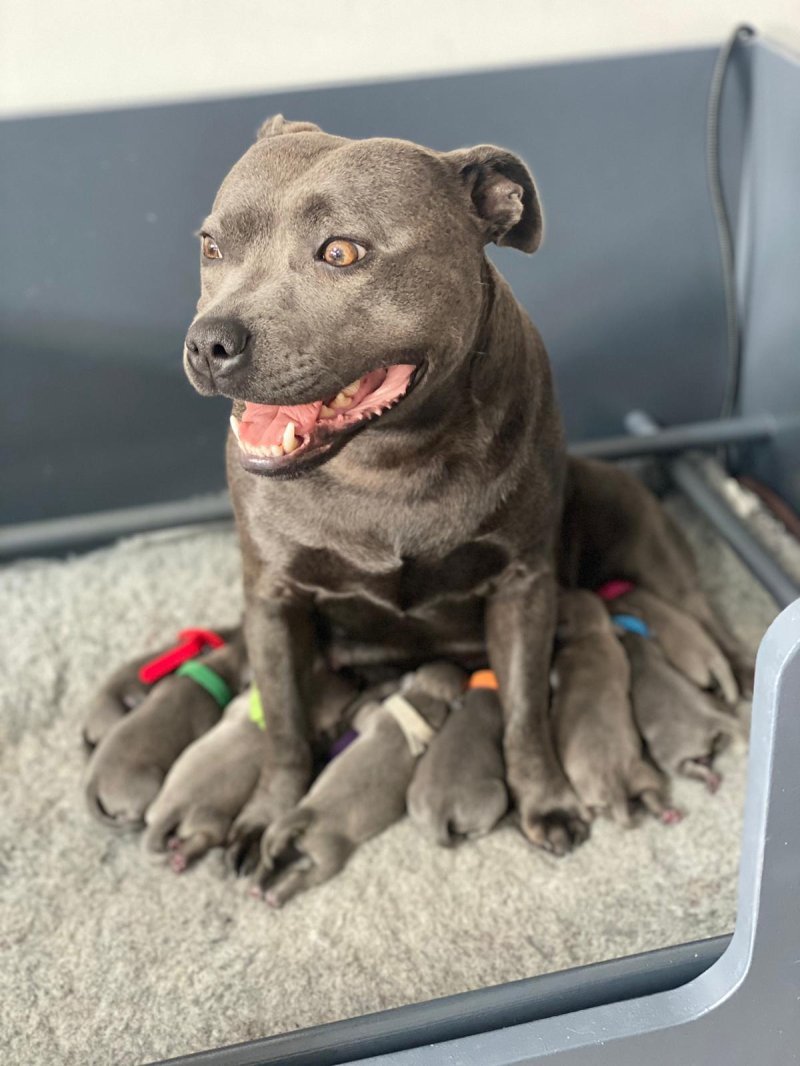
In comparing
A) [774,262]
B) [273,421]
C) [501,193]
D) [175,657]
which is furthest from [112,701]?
[774,262]

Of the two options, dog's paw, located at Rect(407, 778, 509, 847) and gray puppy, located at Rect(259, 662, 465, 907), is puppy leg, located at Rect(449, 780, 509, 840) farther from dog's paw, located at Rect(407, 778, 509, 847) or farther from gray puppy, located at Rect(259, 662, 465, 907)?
gray puppy, located at Rect(259, 662, 465, 907)

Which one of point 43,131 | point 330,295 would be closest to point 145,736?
point 330,295

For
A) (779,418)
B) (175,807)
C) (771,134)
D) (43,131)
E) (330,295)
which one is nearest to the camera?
(330,295)

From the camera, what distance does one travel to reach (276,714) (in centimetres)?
191

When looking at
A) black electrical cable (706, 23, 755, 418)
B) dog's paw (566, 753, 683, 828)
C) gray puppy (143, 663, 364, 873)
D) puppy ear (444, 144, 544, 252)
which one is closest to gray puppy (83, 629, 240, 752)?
gray puppy (143, 663, 364, 873)

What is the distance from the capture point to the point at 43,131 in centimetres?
227

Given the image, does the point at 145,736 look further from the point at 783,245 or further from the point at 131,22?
the point at 783,245

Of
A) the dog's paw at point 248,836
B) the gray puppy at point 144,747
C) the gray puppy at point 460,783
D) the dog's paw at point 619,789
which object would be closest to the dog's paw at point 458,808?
the gray puppy at point 460,783

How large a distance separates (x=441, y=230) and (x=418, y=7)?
1206mm

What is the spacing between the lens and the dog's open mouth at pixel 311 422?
53.1 inches

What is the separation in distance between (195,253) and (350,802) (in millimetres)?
1103

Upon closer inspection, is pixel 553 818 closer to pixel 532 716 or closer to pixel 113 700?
pixel 532 716

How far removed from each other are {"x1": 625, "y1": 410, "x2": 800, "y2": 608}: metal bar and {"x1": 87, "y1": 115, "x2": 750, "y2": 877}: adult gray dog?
0.17 m

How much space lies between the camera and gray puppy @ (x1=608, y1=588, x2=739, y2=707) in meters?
2.11
